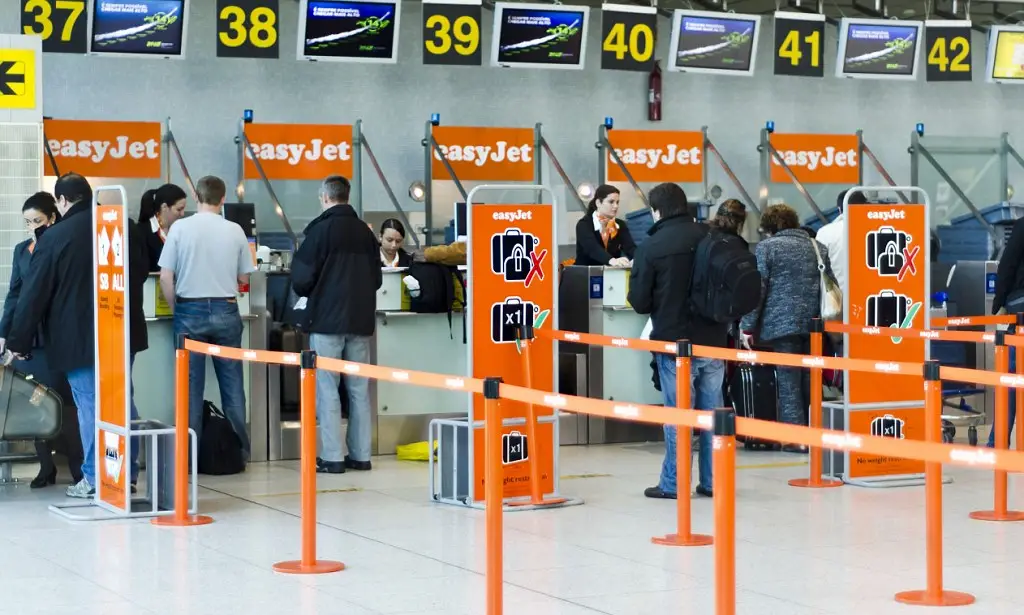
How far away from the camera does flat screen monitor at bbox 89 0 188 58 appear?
1102 cm

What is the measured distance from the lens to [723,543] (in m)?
3.90

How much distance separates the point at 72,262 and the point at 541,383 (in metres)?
2.28

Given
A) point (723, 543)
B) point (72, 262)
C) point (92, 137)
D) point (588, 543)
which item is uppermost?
point (92, 137)

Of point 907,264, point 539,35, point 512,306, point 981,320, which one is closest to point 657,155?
point 539,35

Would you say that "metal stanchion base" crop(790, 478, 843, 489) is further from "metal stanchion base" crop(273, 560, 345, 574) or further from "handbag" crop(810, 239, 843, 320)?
"metal stanchion base" crop(273, 560, 345, 574)

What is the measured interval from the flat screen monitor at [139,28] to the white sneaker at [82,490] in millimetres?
4418

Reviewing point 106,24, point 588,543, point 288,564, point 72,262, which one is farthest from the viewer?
point 106,24

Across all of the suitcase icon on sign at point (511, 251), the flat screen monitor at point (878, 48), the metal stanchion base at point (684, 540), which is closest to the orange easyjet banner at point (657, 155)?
the flat screen monitor at point (878, 48)

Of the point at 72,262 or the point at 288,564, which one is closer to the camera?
the point at 288,564

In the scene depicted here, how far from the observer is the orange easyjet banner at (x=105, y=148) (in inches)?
485

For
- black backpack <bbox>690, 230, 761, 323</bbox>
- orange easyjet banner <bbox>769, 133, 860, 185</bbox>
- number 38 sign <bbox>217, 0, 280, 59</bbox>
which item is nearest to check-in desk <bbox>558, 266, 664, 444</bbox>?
black backpack <bbox>690, 230, 761, 323</bbox>

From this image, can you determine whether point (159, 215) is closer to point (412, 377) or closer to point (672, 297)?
point (672, 297)

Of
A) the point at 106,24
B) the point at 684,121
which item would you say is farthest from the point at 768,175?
the point at 106,24

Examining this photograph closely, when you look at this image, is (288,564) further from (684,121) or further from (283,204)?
(684,121)
